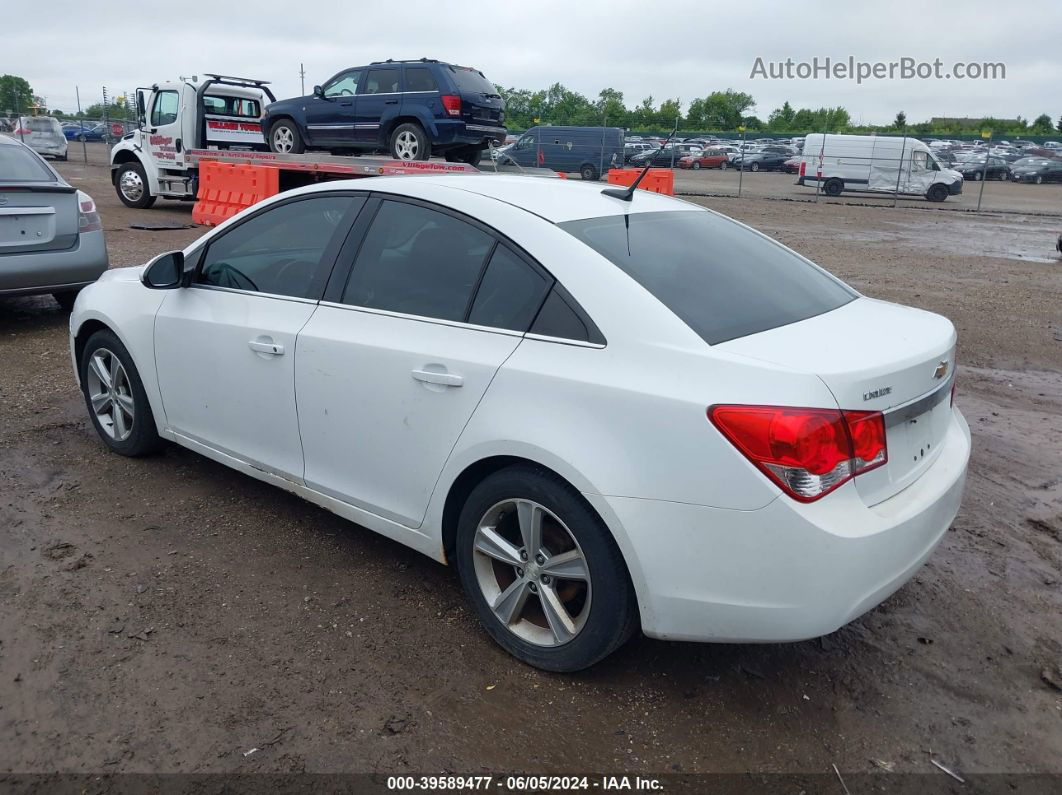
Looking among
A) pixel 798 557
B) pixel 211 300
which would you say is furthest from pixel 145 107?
pixel 798 557

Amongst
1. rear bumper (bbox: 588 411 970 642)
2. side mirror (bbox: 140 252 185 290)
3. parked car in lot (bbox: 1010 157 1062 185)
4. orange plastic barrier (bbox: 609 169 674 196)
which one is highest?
parked car in lot (bbox: 1010 157 1062 185)

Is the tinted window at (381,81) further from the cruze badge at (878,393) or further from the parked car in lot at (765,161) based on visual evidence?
the parked car in lot at (765,161)

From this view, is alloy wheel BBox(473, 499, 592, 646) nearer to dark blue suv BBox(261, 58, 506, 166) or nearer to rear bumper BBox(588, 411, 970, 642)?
rear bumper BBox(588, 411, 970, 642)

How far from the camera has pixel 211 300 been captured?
4023mm

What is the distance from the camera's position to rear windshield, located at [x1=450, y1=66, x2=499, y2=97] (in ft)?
44.6

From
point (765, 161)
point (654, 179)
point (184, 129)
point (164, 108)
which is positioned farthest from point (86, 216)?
point (765, 161)

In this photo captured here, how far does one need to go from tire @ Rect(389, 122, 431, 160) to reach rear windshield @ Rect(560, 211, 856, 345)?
35.3 ft

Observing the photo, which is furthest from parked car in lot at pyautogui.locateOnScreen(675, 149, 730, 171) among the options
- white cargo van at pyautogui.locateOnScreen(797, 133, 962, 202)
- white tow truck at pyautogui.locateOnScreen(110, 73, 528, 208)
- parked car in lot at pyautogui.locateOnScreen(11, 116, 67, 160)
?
white tow truck at pyautogui.locateOnScreen(110, 73, 528, 208)

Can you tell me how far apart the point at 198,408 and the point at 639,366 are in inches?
94.5

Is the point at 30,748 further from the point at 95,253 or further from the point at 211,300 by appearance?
the point at 95,253

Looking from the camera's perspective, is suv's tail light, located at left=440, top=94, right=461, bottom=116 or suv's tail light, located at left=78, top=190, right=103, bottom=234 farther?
suv's tail light, located at left=440, top=94, right=461, bottom=116

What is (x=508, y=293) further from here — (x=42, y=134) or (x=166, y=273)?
(x=42, y=134)

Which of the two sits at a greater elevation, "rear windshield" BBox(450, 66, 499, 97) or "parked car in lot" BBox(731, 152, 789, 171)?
"rear windshield" BBox(450, 66, 499, 97)

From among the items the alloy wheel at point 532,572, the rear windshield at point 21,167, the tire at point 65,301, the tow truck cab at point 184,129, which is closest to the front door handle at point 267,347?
the alloy wheel at point 532,572
